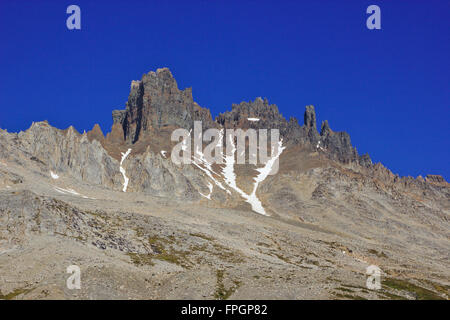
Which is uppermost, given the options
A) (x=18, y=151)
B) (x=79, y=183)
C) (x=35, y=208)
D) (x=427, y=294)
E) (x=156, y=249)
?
(x=18, y=151)

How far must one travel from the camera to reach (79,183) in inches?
6634

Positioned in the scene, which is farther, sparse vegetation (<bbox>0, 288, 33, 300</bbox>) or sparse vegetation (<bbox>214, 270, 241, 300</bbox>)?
sparse vegetation (<bbox>214, 270, 241, 300</bbox>)

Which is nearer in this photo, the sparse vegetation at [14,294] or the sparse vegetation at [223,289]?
the sparse vegetation at [14,294]

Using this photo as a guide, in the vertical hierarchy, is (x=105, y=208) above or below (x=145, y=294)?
above

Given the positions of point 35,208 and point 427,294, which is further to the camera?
point 35,208

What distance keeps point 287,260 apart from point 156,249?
105 feet

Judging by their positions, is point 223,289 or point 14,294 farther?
point 223,289

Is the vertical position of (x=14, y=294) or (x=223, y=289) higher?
(x=14, y=294)

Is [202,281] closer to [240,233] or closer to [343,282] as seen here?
[343,282]
